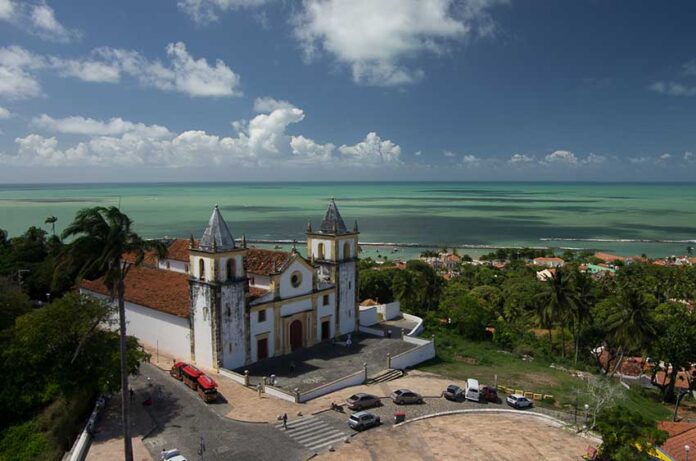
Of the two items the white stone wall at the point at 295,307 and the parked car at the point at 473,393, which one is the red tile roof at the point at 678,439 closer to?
the parked car at the point at 473,393

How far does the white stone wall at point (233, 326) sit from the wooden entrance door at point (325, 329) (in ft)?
24.6

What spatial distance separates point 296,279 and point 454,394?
529 inches

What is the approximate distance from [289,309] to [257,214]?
16535 centimetres

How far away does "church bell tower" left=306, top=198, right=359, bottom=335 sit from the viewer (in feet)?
131

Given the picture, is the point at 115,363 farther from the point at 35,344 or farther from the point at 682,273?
the point at 682,273

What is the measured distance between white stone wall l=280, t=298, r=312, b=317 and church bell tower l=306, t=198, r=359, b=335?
3073 millimetres

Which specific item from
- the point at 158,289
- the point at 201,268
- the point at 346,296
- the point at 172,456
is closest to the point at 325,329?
the point at 346,296

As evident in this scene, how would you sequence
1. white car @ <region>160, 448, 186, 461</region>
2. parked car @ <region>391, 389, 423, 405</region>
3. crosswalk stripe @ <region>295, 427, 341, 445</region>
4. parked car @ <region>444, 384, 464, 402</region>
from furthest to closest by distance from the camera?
parked car @ <region>444, 384, 464, 402</region>
parked car @ <region>391, 389, 423, 405</region>
crosswalk stripe @ <region>295, 427, 341, 445</region>
white car @ <region>160, 448, 186, 461</region>

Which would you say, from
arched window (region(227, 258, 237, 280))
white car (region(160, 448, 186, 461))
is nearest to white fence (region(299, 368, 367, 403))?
white car (region(160, 448, 186, 461))

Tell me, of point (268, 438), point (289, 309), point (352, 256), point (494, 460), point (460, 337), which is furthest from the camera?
point (460, 337)

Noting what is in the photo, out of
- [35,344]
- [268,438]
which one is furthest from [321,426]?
[35,344]

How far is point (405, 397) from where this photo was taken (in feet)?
94.2

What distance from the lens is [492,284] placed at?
76750 mm

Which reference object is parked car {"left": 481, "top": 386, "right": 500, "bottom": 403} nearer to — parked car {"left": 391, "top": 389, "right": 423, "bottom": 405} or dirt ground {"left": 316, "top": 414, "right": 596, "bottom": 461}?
dirt ground {"left": 316, "top": 414, "right": 596, "bottom": 461}
